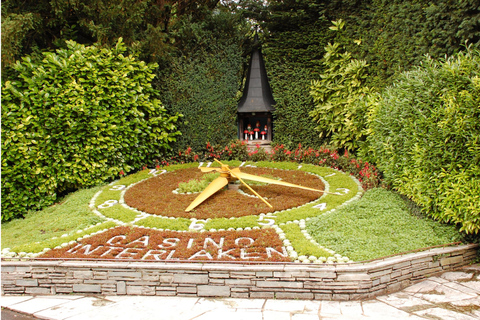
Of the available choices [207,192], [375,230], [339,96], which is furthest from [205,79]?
[375,230]

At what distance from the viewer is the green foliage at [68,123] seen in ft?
25.2

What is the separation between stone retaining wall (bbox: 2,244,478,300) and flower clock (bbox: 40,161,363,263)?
10.5 inches

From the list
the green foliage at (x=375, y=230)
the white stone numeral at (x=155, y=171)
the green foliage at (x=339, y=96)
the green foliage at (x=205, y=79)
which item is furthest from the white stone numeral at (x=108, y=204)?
the green foliage at (x=339, y=96)

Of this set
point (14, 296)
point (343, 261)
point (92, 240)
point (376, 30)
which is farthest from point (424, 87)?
point (14, 296)

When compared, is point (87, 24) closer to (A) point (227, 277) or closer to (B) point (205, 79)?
(B) point (205, 79)

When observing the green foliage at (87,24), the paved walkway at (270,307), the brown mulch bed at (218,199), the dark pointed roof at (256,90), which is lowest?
the paved walkway at (270,307)

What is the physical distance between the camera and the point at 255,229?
19.5ft

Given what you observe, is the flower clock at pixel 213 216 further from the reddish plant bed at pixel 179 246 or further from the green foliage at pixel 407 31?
the green foliage at pixel 407 31

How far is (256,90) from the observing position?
11.3 meters

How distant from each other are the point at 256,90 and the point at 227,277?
7534mm

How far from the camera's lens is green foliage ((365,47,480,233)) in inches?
202

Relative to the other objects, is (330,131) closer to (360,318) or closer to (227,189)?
(227,189)

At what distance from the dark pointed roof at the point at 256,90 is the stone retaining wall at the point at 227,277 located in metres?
6.97

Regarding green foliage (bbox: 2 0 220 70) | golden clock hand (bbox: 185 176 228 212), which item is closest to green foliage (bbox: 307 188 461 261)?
golden clock hand (bbox: 185 176 228 212)
